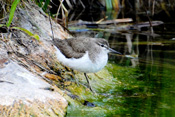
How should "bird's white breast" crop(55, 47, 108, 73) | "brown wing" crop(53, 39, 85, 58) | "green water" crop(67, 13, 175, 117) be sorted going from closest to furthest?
"green water" crop(67, 13, 175, 117), "bird's white breast" crop(55, 47, 108, 73), "brown wing" crop(53, 39, 85, 58)

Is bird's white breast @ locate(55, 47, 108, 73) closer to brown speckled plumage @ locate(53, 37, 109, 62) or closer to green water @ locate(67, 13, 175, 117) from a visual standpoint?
brown speckled plumage @ locate(53, 37, 109, 62)

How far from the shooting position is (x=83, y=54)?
195 inches

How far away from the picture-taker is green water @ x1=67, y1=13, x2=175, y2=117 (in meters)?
4.51

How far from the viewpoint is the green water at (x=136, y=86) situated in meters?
4.51

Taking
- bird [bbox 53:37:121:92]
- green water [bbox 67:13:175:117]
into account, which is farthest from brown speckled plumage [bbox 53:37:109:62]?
green water [bbox 67:13:175:117]

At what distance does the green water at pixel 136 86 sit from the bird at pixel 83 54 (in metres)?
0.44

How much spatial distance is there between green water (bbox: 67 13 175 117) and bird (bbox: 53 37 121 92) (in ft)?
1.46

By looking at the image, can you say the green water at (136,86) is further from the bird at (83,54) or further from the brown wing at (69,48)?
the brown wing at (69,48)

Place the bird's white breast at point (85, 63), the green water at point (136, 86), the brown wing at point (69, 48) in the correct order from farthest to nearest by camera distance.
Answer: the brown wing at point (69, 48) < the bird's white breast at point (85, 63) < the green water at point (136, 86)

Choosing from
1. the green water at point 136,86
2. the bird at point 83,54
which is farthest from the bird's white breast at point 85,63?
the green water at point 136,86

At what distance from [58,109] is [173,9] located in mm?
12204

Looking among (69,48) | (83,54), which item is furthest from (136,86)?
(69,48)

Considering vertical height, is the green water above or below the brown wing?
below

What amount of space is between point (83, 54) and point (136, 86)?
4.38 ft
